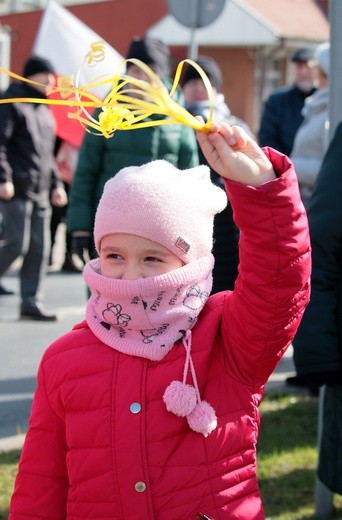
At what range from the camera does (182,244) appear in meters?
2.68

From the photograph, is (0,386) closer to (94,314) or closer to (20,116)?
(20,116)

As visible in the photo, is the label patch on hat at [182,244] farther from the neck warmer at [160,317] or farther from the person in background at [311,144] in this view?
the person in background at [311,144]

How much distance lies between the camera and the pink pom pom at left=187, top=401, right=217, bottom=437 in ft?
8.57

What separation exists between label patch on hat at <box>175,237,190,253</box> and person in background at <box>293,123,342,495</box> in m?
1.16

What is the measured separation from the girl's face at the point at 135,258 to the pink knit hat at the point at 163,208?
0.02 metres

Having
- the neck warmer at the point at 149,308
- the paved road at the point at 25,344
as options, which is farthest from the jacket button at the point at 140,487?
the paved road at the point at 25,344

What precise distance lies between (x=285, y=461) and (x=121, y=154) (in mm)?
1988

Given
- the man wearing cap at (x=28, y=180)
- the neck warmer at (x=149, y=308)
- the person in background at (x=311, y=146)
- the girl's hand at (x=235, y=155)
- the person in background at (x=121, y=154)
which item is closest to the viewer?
the girl's hand at (x=235, y=155)

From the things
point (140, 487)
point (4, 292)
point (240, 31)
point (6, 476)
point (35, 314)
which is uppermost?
point (140, 487)

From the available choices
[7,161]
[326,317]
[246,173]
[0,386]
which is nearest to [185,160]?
[0,386]

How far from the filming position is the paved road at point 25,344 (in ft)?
21.3

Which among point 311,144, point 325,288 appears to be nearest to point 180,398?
point 325,288

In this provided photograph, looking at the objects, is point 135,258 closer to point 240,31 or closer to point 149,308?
point 149,308

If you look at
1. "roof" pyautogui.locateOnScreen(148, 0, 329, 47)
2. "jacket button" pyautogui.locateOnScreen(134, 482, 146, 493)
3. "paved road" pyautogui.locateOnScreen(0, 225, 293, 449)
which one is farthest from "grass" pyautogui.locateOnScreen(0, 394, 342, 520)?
"roof" pyautogui.locateOnScreen(148, 0, 329, 47)
